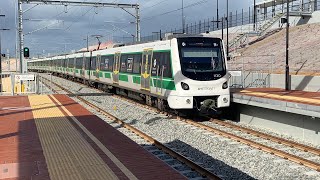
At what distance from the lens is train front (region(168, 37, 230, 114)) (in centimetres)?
1496

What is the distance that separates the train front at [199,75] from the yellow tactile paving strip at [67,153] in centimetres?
408

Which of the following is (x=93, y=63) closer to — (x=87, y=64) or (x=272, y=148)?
(x=87, y=64)

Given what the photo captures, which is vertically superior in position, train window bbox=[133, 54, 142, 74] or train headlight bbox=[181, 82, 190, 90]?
train window bbox=[133, 54, 142, 74]

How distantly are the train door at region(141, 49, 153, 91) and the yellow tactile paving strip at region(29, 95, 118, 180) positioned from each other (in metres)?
4.40

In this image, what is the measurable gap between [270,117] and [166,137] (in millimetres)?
3871

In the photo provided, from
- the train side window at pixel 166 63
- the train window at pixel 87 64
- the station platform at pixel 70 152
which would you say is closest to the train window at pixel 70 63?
the train window at pixel 87 64

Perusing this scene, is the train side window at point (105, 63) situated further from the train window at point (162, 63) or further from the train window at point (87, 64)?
the train window at point (162, 63)

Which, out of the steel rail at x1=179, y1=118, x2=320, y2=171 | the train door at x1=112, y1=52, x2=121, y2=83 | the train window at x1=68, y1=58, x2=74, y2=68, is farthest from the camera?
the train window at x1=68, y1=58, x2=74, y2=68

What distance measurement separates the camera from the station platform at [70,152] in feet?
25.7

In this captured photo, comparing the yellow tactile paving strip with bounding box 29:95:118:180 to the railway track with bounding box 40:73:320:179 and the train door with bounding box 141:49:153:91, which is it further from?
the train door with bounding box 141:49:153:91

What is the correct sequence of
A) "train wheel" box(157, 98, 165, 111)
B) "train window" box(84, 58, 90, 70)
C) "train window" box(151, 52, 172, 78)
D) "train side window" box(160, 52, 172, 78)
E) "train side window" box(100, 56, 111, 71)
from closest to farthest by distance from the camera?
"train side window" box(160, 52, 172, 78)
"train window" box(151, 52, 172, 78)
"train wheel" box(157, 98, 165, 111)
"train side window" box(100, 56, 111, 71)
"train window" box(84, 58, 90, 70)

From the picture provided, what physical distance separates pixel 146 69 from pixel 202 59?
3556 millimetres

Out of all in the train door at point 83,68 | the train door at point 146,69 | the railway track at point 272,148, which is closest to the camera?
the railway track at point 272,148

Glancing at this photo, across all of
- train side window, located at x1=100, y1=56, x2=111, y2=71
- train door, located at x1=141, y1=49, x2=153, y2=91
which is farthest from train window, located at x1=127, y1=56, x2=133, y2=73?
train side window, located at x1=100, y1=56, x2=111, y2=71
